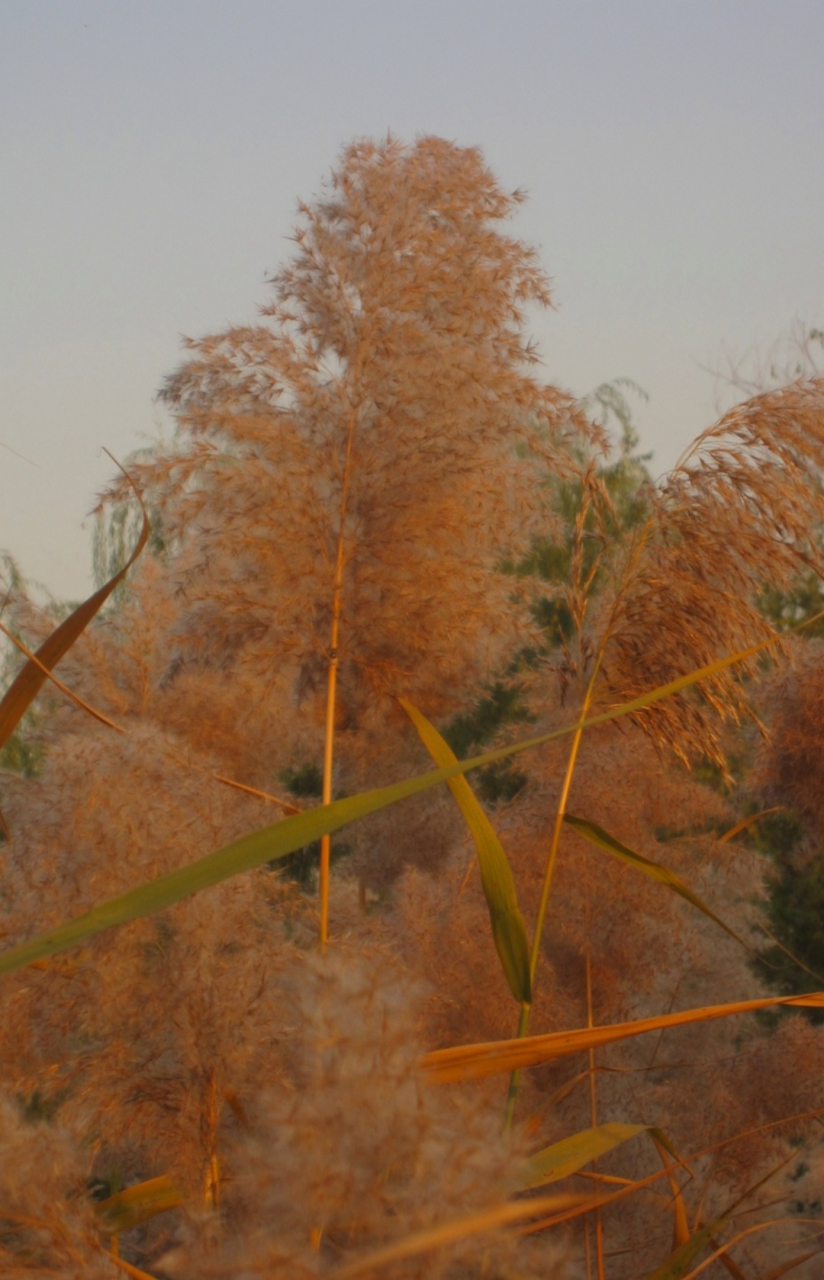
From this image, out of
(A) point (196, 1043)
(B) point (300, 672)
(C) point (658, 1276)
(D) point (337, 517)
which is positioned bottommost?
(C) point (658, 1276)

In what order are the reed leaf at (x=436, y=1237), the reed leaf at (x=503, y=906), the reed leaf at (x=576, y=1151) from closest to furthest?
1. the reed leaf at (x=436, y=1237)
2. the reed leaf at (x=576, y=1151)
3. the reed leaf at (x=503, y=906)

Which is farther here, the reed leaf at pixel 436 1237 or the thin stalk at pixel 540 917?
the thin stalk at pixel 540 917

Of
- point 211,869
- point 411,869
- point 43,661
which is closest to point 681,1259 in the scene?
point 211,869

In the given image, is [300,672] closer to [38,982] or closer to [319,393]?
[319,393]

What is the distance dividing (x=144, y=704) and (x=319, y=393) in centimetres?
255

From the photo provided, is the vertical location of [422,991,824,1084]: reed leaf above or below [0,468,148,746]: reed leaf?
below

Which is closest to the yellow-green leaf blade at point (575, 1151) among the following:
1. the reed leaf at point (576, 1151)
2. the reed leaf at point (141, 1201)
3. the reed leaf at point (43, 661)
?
the reed leaf at point (576, 1151)

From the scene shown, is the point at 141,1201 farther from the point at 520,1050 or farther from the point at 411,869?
the point at 411,869

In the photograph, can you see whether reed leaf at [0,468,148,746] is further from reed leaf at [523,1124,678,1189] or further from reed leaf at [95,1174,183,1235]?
reed leaf at [523,1124,678,1189]

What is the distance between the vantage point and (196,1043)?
182 cm

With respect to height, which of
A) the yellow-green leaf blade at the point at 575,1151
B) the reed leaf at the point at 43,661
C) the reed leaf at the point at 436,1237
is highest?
the reed leaf at the point at 43,661

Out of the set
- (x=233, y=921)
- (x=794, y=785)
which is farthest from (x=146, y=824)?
(x=794, y=785)

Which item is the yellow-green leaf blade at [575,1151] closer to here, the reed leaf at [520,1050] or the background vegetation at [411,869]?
the background vegetation at [411,869]

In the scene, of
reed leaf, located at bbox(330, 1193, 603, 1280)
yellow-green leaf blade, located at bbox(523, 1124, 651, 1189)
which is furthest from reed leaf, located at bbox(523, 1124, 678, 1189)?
reed leaf, located at bbox(330, 1193, 603, 1280)
